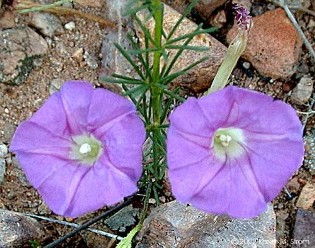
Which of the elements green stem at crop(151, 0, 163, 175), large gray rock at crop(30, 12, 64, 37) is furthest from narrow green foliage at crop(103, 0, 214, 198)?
large gray rock at crop(30, 12, 64, 37)

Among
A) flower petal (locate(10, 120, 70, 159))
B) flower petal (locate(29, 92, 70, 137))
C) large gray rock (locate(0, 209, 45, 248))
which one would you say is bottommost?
large gray rock (locate(0, 209, 45, 248))

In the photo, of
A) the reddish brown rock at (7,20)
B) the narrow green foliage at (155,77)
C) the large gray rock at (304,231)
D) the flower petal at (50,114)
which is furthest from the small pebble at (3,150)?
the large gray rock at (304,231)

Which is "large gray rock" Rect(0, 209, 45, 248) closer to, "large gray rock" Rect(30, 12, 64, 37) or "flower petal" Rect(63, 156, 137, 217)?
"flower petal" Rect(63, 156, 137, 217)

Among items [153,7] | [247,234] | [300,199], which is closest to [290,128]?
[153,7]

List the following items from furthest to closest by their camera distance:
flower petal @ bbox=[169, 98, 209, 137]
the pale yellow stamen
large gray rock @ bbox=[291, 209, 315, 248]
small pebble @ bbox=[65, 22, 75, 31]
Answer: small pebble @ bbox=[65, 22, 75, 31]
large gray rock @ bbox=[291, 209, 315, 248]
the pale yellow stamen
flower petal @ bbox=[169, 98, 209, 137]

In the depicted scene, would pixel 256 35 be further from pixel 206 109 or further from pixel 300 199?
pixel 206 109

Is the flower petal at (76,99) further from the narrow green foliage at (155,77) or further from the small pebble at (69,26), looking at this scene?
the small pebble at (69,26)
